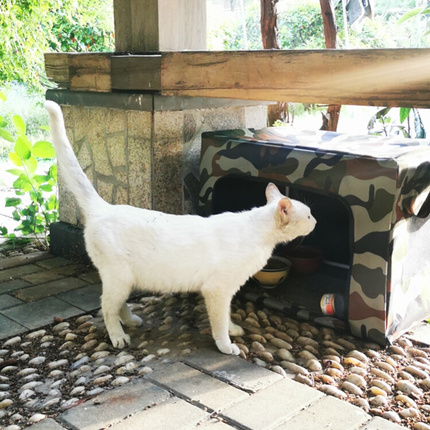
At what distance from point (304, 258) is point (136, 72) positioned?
1.67 m

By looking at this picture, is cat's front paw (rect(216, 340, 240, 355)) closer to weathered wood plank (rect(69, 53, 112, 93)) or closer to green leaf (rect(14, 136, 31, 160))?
weathered wood plank (rect(69, 53, 112, 93))

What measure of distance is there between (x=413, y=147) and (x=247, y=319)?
4.42 feet

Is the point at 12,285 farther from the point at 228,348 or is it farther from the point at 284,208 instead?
the point at 284,208

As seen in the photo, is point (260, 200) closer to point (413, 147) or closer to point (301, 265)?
point (301, 265)

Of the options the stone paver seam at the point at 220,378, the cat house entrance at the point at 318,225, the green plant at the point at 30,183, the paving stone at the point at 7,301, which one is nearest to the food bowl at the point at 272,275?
the cat house entrance at the point at 318,225

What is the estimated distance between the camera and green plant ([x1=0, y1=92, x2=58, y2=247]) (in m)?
4.36

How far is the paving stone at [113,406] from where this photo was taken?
206 cm

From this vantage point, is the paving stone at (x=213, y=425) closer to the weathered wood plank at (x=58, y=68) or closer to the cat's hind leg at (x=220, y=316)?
the cat's hind leg at (x=220, y=316)

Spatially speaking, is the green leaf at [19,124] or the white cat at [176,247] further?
the green leaf at [19,124]

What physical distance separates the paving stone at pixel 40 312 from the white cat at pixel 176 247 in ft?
1.73

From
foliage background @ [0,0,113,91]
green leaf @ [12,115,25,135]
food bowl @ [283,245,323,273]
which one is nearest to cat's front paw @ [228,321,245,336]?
food bowl @ [283,245,323,273]

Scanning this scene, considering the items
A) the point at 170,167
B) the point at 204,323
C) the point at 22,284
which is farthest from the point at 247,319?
the point at 22,284

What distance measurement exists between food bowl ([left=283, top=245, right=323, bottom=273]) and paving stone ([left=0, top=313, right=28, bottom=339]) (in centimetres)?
176

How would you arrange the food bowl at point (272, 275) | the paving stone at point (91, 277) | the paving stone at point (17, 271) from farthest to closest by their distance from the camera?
the paving stone at point (17, 271) < the paving stone at point (91, 277) < the food bowl at point (272, 275)
